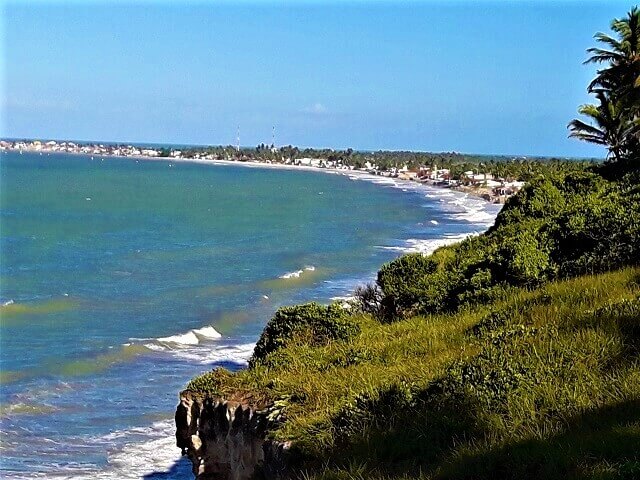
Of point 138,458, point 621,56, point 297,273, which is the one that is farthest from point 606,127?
point 138,458

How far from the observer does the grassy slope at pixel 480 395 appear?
5637mm

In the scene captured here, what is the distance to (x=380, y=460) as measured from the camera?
6.53 metres

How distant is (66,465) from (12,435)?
→ 2.41m

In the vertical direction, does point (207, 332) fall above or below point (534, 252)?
below

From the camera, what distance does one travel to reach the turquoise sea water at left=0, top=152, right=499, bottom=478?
1783cm

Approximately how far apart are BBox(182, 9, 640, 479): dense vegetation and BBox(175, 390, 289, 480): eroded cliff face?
0.64 feet

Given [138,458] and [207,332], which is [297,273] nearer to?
[207,332]

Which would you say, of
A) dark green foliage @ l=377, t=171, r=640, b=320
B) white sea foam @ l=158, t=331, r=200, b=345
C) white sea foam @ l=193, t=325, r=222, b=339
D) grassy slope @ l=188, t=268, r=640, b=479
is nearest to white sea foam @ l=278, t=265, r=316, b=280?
white sea foam @ l=193, t=325, r=222, b=339

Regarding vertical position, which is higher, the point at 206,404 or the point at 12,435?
the point at 206,404

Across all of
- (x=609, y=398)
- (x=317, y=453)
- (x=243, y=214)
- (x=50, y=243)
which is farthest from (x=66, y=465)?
(x=243, y=214)

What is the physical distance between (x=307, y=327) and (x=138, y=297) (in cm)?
2261

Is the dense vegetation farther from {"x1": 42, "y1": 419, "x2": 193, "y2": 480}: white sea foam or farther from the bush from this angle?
{"x1": 42, "y1": 419, "x2": 193, "y2": 480}: white sea foam

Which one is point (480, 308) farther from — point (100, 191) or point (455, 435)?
point (100, 191)

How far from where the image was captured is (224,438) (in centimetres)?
977
